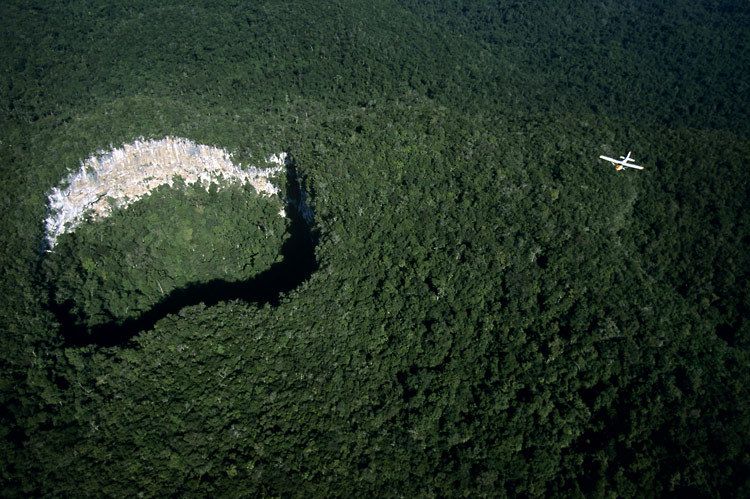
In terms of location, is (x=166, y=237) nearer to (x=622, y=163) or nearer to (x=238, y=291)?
(x=238, y=291)

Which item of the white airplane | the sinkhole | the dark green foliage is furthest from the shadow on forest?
the white airplane

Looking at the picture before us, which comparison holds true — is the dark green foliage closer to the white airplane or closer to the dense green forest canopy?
the dense green forest canopy

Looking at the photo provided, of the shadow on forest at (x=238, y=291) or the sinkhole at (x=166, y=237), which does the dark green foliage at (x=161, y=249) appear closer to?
the sinkhole at (x=166, y=237)

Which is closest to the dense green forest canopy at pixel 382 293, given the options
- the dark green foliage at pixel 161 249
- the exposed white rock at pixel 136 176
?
the dark green foliage at pixel 161 249

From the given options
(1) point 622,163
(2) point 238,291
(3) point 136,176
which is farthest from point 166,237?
(1) point 622,163

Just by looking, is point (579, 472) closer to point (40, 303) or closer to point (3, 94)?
point (40, 303)

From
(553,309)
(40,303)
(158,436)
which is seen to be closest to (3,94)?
(40,303)
